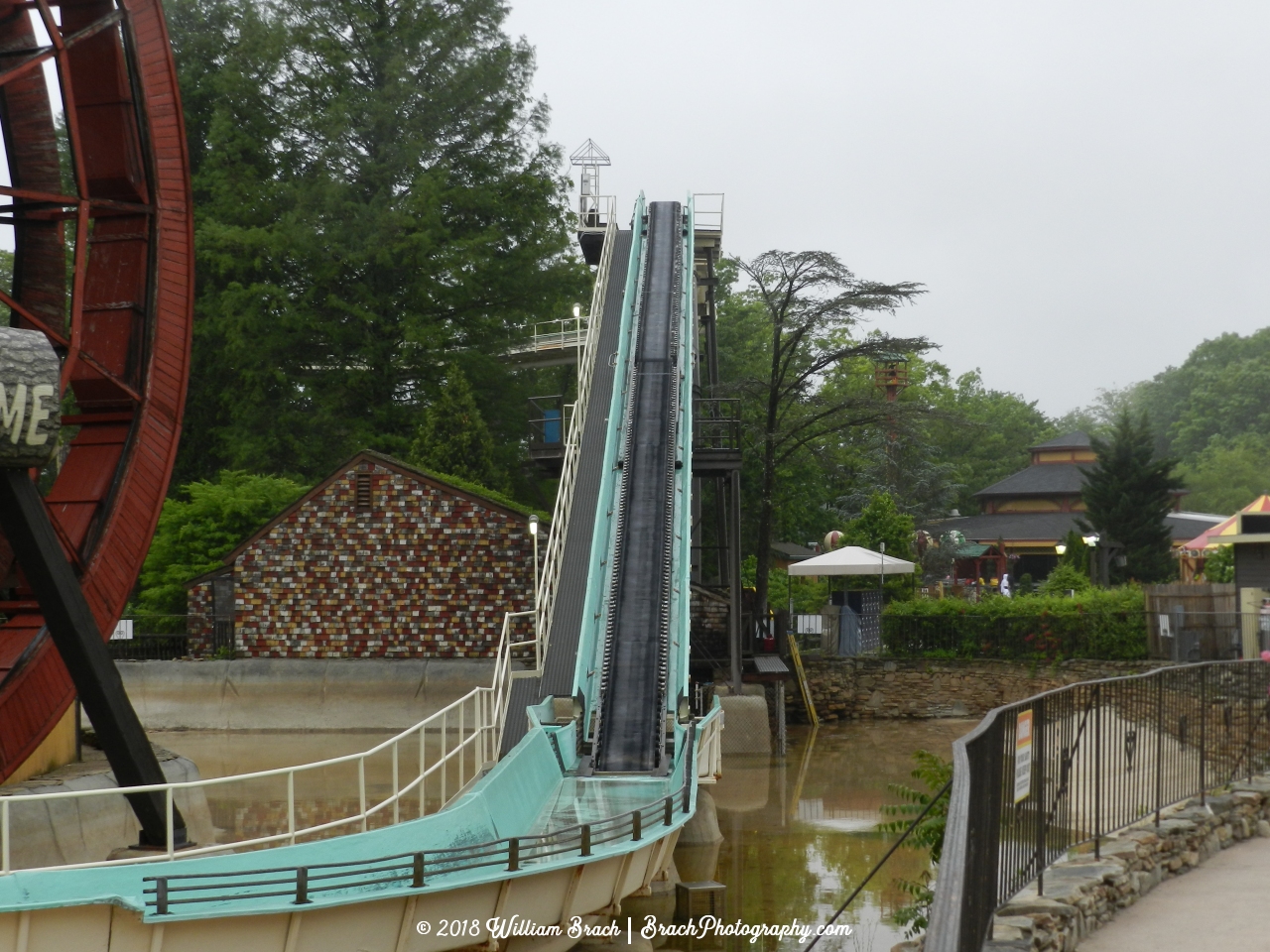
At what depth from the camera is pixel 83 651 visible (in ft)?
33.4

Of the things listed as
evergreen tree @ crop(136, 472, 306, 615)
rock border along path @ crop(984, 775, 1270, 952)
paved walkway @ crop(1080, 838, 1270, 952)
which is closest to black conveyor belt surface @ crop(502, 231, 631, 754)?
rock border along path @ crop(984, 775, 1270, 952)

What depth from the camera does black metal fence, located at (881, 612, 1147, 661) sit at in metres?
25.7

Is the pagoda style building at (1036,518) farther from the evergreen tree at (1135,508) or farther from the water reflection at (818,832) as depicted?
the water reflection at (818,832)

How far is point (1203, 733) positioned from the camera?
10625mm

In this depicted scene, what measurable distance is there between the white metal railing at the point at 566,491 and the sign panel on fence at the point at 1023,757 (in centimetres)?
837

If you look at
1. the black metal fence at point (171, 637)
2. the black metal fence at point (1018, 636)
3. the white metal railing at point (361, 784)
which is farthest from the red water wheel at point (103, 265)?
the black metal fence at point (1018, 636)

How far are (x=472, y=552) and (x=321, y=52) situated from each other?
21.6 m

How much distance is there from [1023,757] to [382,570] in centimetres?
1761

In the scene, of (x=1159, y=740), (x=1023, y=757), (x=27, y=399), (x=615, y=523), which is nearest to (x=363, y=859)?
(x=1023, y=757)

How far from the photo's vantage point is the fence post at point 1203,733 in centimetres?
1065

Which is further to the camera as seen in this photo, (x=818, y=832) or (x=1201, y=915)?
(x=818, y=832)

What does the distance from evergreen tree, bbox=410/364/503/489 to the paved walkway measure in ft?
78.3

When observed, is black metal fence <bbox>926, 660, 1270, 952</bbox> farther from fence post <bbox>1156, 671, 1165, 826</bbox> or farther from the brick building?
the brick building

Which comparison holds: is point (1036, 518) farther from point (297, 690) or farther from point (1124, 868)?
point (1124, 868)
